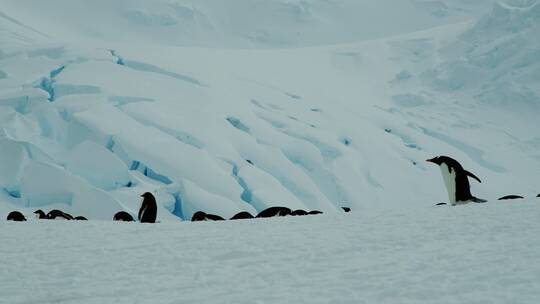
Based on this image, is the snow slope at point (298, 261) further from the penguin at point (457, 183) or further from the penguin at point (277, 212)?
the penguin at point (277, 212)

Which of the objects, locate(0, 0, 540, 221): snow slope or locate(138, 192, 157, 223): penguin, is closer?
locate(138, 192, 157, 223): penguin

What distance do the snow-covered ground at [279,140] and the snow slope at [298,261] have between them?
34 millimetres

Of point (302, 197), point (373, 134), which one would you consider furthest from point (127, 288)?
point (373, 134)

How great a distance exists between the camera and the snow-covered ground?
15.3 feet

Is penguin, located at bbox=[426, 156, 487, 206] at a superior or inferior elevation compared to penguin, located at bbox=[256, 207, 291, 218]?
superior

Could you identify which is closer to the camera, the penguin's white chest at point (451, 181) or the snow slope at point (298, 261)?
the snow slope at point (298, 261)

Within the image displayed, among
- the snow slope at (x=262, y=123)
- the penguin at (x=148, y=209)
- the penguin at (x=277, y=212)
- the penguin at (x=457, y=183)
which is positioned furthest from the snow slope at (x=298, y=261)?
the snow slope at (x=262, y=123)

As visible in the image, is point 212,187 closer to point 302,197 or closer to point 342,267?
point 302,197

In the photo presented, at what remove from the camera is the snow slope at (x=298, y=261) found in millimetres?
2766

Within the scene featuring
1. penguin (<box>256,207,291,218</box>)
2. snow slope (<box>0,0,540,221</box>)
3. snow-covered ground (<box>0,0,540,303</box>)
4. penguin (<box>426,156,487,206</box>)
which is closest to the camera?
snow-covered ground (<box>0,0,540,303</box>)

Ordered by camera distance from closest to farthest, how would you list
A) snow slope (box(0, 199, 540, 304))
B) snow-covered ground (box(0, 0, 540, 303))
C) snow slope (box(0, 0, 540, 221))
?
snow slope (box(0, 199, 540, 304)) < snow-covered ground (box(0, 0, 540, 303)) < snow slope (box(0, 0, 540, 221))

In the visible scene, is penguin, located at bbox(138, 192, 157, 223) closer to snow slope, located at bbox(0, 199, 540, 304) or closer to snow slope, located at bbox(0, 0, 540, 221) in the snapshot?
snow slope, located at bbox(0, 199, 540, 304)

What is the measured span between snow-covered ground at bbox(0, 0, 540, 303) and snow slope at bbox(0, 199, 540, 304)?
3cm

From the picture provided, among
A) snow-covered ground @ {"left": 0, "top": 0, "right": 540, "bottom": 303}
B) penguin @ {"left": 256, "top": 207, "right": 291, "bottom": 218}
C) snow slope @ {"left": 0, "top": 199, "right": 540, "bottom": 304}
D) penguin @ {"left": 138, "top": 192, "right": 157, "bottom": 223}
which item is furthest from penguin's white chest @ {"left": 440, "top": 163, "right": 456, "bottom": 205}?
penguin @ {"left": 138, "top": 192, "right": 157, "bottom": 223}
